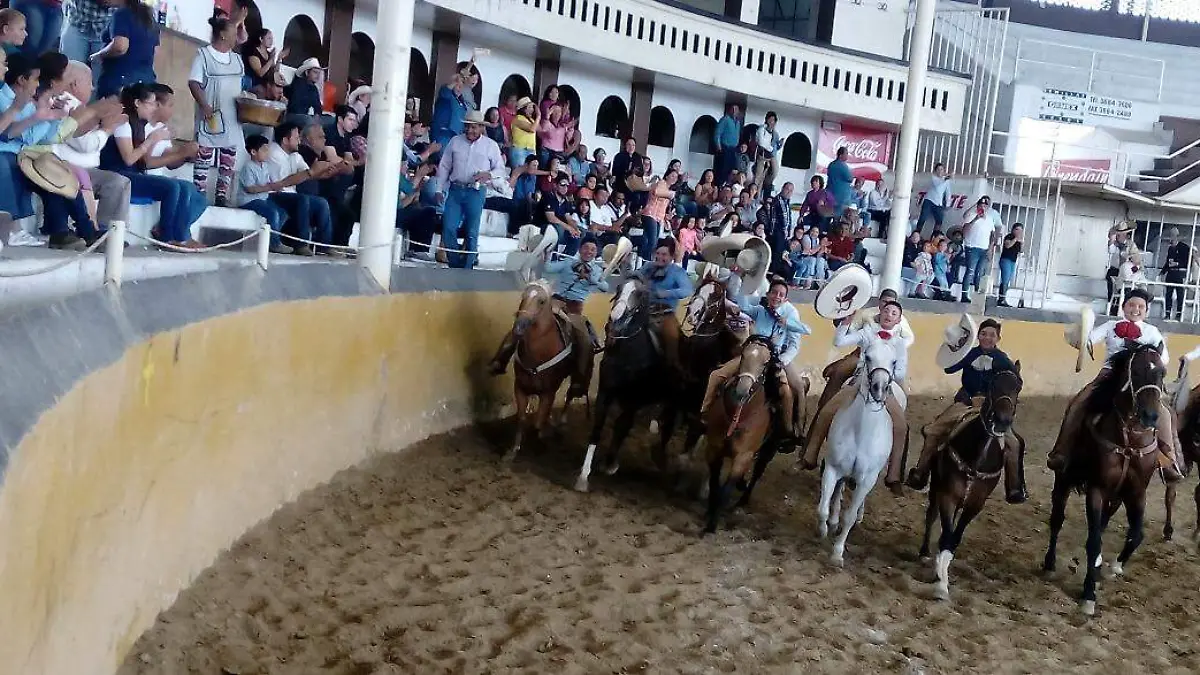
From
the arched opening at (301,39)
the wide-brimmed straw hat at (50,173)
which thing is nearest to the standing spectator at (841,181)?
the arched opening at (301,39)

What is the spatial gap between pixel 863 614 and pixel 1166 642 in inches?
75.9

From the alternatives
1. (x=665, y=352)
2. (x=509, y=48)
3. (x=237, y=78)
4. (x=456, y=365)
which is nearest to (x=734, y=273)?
(x=665, y=352)

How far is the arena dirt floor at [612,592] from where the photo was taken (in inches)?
255

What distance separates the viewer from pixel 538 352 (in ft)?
35.2

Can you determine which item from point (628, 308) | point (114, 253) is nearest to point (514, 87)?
point (628, 308)

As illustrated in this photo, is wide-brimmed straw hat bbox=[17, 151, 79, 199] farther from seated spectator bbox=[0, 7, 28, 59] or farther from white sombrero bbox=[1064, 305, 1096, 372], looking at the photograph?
white sombrero bbox=[1064, 305, 1096, 372]

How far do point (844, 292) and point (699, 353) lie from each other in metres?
1.39

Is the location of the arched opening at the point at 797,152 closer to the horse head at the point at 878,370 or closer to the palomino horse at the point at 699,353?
the palomino horse at the point at 699,353

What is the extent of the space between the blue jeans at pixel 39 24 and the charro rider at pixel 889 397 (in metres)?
5.67

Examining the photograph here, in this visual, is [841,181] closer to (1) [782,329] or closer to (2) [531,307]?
(1) [782,329]

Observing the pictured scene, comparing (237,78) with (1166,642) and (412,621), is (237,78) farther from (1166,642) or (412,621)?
(1166,642)

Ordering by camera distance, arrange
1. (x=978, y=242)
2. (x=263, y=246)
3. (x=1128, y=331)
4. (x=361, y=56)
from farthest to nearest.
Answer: (x=978, y=242), (x=361, y=56), (x=1128, y=331), (x=263, y=246)

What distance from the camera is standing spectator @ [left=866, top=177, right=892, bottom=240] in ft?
75.0

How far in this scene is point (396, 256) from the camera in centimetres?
1082
